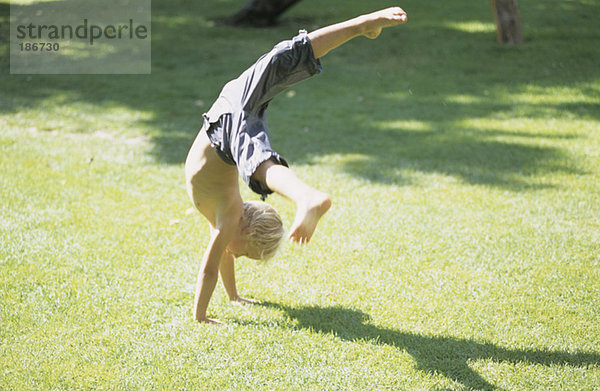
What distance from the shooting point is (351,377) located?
2.78 meters

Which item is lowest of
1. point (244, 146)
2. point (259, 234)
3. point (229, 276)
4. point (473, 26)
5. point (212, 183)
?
point (229, 276)

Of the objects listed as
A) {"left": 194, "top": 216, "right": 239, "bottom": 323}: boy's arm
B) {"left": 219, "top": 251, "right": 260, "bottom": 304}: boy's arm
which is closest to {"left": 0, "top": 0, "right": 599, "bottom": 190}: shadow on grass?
{"left": 219, "top": 251, "right": 260, "bottom": 304}: boy's arm

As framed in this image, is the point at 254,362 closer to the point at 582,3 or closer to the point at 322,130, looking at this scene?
the point at 322,130

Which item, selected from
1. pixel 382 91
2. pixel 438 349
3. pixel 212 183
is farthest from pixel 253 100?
pixel 382 91

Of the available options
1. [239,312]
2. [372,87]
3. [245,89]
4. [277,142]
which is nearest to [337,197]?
[277,142]

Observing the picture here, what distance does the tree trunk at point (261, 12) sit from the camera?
1111 centimetres

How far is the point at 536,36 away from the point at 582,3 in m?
2.85

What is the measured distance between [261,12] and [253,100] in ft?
29.3

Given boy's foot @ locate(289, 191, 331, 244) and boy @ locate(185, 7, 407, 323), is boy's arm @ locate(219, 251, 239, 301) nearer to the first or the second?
boy @ locate(185, 7, 407, 323)

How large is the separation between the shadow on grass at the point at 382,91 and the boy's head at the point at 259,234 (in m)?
2.40

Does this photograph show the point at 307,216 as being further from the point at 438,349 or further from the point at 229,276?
the point at 229,276

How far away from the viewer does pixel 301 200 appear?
2.25 metres

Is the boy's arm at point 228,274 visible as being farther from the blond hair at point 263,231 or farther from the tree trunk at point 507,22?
the tree trunk at point 507,22

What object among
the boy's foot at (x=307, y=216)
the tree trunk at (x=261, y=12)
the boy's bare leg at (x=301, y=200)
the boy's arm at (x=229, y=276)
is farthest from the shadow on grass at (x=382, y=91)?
the boy's foot at (x=307, y=216)
